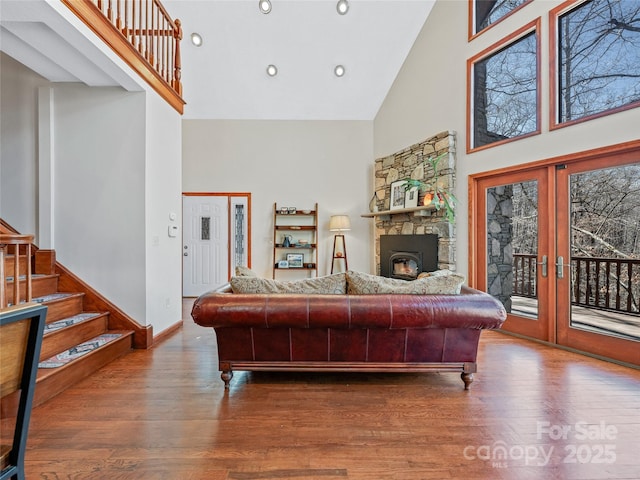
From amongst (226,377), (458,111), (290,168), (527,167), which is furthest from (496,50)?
(226,377)

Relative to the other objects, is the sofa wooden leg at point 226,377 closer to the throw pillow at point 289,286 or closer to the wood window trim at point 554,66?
the throw pillow at point 289,286

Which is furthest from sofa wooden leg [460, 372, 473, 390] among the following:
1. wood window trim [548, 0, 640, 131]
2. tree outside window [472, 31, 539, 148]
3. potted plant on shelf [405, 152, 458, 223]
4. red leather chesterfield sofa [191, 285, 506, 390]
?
tree outside window [472, 31, 539, 148]

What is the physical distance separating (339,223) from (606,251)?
3.83m

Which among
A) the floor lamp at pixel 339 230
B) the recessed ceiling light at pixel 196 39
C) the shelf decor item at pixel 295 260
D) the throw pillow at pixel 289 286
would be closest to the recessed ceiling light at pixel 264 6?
the recessed ceiling light at pixel 196 39

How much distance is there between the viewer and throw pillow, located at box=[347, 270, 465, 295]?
2459mm

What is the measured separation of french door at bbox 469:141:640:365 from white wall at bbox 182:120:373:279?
8.73 ft

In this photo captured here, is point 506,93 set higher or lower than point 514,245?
higher

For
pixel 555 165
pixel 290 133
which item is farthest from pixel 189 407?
pixel 290 133

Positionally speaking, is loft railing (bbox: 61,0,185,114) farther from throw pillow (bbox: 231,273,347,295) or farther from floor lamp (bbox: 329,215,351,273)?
floor lamp (bbox: 329,215,351,273)

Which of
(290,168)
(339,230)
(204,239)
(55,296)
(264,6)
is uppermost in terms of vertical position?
(264,6)

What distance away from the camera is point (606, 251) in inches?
124

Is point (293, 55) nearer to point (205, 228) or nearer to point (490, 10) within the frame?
point (490, 10)

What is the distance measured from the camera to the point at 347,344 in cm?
244

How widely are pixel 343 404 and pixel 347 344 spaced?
41 centimetres
